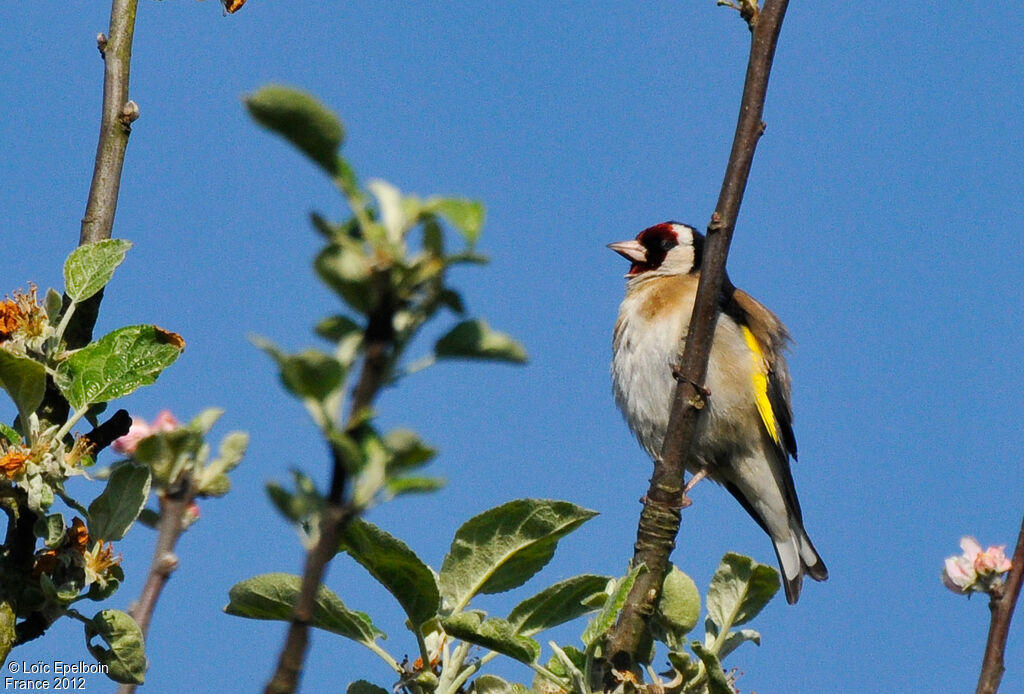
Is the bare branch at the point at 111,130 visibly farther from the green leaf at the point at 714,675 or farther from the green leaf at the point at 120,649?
the green leaf at the point at 714,675

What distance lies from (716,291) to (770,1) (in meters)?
0.64

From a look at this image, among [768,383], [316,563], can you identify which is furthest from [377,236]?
[768,383]

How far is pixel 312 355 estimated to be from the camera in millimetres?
855

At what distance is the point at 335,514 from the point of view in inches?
32.4

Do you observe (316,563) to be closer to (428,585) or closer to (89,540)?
(89,540)

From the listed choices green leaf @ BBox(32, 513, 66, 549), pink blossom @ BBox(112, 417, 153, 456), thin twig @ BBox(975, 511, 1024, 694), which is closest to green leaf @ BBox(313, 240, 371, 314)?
pink blossom @ BBox(112, 417, 153, 456)

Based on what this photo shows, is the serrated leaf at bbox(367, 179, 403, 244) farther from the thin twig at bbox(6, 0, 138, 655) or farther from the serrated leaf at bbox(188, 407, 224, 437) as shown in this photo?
the thin twig at bbox(6, 0, 138, 655)

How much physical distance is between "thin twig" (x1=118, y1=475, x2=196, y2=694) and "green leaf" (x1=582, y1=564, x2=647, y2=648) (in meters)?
1.13

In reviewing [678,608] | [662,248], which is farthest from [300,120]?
[662,248]

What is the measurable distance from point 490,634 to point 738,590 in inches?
26.4

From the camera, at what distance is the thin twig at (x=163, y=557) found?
1.18 meters

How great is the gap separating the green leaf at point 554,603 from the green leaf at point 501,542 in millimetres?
72

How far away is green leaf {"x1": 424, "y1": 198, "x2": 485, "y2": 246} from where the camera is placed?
2.95 ft

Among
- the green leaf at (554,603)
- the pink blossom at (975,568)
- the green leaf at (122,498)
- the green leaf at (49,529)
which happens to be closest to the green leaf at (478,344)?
the green leaf at (122,498)
